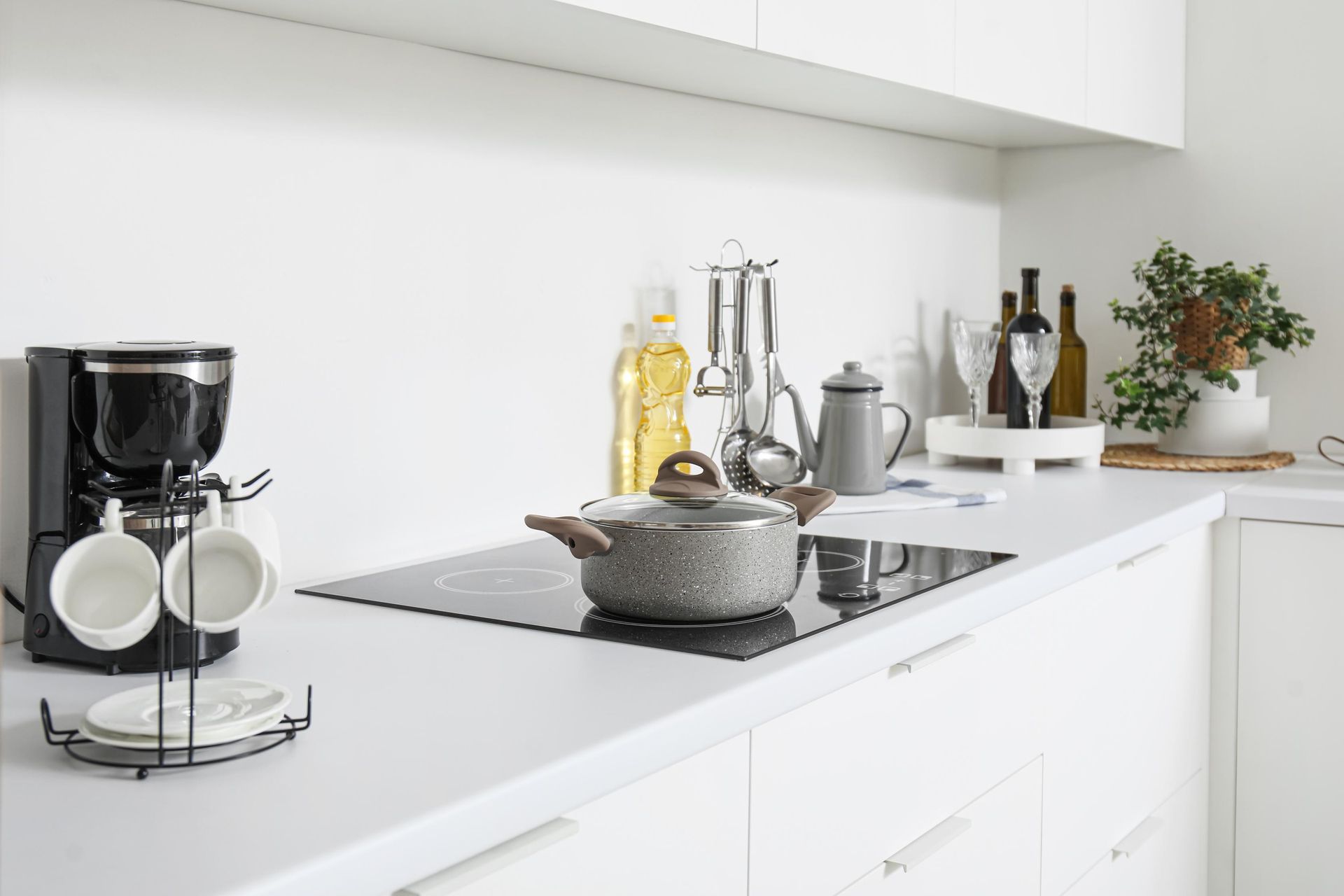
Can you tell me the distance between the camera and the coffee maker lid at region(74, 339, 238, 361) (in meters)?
0.99

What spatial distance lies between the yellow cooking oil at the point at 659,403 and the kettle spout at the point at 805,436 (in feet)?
0.76

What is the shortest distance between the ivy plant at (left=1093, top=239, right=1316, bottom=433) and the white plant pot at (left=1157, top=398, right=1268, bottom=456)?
0.03 metres

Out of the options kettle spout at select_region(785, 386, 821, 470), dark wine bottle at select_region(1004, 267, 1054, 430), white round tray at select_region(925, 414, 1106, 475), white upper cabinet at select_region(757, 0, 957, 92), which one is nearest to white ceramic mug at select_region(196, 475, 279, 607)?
white upper cabinet at select_region(757, 0, 957, 92)

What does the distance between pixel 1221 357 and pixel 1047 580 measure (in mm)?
1106

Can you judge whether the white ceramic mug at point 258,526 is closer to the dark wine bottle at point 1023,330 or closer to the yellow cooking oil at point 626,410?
the yellow cooking oil at point 626,410

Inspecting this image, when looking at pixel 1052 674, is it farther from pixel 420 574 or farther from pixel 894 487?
pixel 420 574

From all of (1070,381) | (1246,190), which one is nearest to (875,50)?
(1070,381)

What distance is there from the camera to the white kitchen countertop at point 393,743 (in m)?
0.67

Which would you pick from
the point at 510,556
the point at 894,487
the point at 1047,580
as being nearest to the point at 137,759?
the point at 510,556

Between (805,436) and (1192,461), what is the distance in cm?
80

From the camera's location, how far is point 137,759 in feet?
2.60

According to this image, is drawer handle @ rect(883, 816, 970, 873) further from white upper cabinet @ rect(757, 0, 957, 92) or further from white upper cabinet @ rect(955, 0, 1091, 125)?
white upper cabinet @ rect(955, 0, 1091, 125)

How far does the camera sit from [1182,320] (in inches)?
93.0

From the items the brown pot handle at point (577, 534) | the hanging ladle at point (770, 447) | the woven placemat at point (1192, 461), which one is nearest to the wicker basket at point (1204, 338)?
the woven placemat at point (1192, 461)
